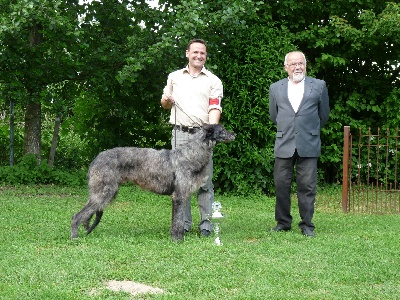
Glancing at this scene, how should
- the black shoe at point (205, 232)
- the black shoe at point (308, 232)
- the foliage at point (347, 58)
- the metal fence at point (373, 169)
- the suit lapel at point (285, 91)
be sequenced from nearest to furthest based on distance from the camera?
the black shoe at point (205, 232) → the black shoe at point (308, 232) → the suit lapel at point (285, 91) → the metal fence at point (373, 169) → the foliage at point (347, 58)

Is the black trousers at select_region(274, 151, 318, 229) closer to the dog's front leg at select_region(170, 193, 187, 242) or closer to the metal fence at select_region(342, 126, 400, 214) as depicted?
the dog's front leg at select_region(170, 193, 187, 242)

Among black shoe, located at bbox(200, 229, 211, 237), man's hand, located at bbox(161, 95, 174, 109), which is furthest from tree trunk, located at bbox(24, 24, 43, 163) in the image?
black shoe, located at bbox(200, 229, 211, 237)

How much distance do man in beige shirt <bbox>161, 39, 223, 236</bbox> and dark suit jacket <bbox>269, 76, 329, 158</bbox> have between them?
85 centimetres

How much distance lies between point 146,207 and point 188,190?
3069mm

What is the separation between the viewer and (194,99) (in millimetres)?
7473

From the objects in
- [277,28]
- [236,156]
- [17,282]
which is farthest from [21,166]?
[17,282]

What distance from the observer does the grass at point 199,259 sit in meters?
5.24

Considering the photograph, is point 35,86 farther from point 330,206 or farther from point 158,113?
point 330,206

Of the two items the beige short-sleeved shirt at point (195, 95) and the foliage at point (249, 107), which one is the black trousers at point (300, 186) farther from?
the foliage at point (249, 107)

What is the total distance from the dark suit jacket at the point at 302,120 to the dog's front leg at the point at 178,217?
58.2 inches

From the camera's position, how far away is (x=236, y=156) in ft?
38.0

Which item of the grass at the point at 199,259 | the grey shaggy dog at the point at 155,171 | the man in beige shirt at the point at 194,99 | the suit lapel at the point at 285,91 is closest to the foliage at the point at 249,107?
the grass at the point at 199,259

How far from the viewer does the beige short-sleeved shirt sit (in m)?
7.47

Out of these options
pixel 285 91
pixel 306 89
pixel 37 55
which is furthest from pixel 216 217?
pixel 37 55
